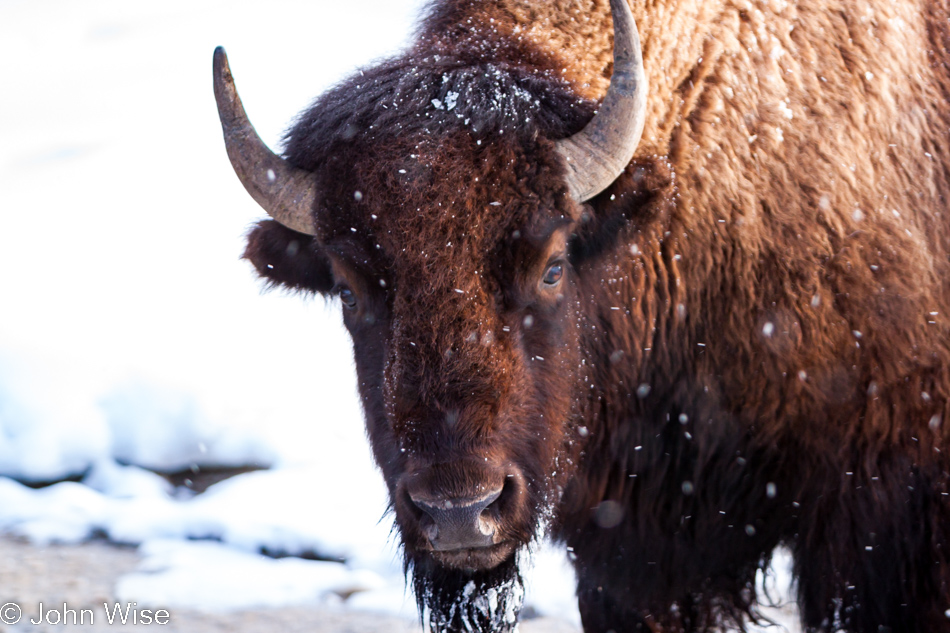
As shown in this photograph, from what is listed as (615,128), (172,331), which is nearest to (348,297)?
(615,128)

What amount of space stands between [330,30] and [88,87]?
2446mm

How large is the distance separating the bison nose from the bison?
0.04 ft

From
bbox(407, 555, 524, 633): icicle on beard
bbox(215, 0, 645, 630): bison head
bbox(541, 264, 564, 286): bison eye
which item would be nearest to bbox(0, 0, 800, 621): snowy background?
bbox(407, 555, 524, 633): icicle on beard

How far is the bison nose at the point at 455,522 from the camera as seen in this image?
1.95m

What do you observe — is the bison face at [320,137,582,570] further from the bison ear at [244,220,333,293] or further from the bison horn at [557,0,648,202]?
the bison ear at [244,220,333,293]

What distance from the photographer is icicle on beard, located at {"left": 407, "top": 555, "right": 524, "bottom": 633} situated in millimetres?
2590

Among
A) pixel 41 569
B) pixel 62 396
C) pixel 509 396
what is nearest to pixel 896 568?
pixel 509 396

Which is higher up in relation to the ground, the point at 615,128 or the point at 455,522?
the point at 615,128

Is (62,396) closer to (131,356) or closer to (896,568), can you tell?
(131,356)

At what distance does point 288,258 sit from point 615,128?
111 cm

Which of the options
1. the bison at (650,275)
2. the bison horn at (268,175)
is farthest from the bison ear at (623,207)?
the bison horn at (268,175)

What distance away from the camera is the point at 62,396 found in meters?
5.16

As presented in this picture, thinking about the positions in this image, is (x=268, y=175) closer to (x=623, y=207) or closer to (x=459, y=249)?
(x=459, y=249)

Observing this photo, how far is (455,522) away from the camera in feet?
6.43
